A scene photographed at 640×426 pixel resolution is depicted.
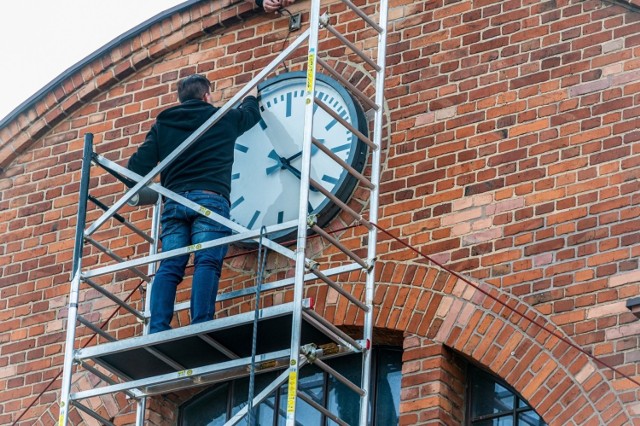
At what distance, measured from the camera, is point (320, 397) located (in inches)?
507

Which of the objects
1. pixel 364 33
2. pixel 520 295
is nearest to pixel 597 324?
pixel 520 295

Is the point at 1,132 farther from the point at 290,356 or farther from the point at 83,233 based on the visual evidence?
the point at 290,356

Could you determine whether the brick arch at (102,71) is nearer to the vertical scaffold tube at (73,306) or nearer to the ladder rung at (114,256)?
the ladder rung at (114,256)

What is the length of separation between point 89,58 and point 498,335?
14.7ft

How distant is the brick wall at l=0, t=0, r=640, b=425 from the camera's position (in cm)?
1196

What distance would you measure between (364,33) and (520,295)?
105 inches

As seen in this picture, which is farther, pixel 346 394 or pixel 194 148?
pixel 346 394

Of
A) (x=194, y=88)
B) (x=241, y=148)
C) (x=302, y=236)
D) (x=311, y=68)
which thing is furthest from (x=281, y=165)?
(x=302, y=236)

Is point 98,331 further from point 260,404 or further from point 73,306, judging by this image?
point 260,404

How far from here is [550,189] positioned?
40.7 ft

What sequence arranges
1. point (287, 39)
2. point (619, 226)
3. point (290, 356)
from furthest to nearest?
point (287, 39)
point (619, 226)
point (290, 356)

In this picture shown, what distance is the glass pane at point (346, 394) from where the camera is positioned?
41.6 feet

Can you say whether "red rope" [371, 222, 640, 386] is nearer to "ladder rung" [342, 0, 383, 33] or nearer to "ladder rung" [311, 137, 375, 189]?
"ladder rung" [311, 137, 375, 189]

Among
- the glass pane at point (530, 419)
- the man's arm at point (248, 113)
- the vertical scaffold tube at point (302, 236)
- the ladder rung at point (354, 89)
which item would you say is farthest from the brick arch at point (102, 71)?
the glass pane at point (530, 419)
